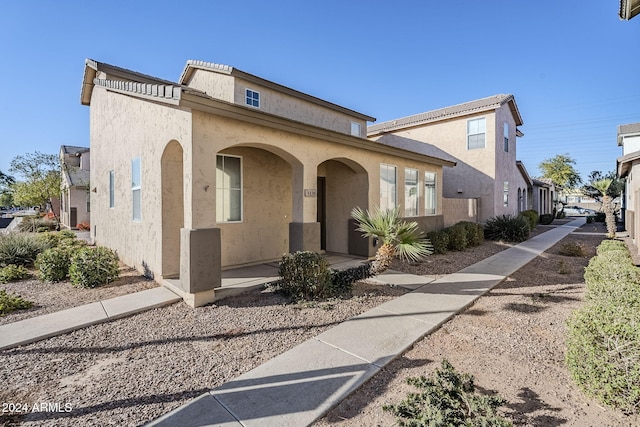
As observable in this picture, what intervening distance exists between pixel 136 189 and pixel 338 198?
6264 mm

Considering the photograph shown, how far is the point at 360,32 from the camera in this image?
562 inches

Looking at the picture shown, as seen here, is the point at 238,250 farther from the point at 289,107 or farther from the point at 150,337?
the point at 289,107

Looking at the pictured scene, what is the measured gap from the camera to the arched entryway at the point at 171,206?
262 inches

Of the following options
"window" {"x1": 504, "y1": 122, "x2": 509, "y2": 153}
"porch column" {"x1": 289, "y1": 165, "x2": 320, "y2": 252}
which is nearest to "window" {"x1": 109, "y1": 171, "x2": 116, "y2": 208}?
"porch column" {"x1": 289, "y1": 165, "x2": 320, "y2": 252}

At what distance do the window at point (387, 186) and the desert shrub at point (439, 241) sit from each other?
2.16m

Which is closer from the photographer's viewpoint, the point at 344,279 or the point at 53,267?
the point at 344,279

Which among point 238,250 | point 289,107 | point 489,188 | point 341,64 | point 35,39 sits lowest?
point 238,250

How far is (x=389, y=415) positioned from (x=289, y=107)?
12.3 meters

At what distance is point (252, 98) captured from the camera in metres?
12.0

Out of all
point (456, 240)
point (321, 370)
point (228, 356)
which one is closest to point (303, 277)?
point (228, 356)

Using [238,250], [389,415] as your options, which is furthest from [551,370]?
[238,250]

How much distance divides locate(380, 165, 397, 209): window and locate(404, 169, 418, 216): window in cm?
75

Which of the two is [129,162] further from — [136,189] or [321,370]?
[321,370]

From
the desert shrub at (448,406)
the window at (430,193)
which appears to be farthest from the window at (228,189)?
the window at (430,193)
